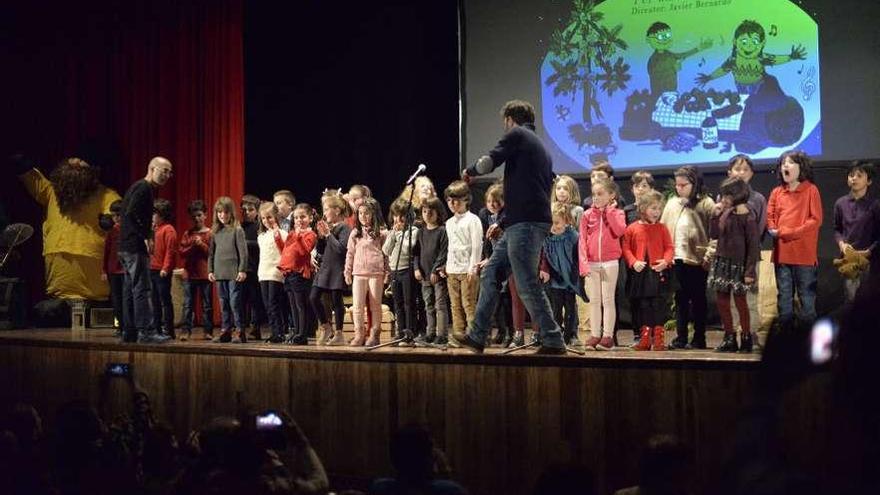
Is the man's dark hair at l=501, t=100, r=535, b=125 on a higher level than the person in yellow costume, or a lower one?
higher

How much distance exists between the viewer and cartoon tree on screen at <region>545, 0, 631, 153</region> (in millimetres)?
10609

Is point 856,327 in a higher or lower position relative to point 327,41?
lower

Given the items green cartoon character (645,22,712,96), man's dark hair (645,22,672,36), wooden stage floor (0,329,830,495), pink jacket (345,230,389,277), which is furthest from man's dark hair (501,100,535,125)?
man's dark hair (645,22,672,36)

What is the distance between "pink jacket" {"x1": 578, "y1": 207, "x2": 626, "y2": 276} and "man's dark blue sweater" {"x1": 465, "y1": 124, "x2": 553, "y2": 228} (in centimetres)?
117

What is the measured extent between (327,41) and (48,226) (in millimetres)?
3953

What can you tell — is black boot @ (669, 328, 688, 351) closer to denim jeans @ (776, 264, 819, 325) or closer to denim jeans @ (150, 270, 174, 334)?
denim jeans @ (776, 264, 819, 325)

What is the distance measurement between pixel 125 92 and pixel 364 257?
605 cm

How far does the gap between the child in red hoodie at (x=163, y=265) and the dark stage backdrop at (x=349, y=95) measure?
2.56 metres

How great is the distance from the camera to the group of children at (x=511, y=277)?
7.39 m

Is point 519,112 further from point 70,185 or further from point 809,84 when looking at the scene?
point 70,185

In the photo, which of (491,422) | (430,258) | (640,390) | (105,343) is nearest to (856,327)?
(640,390)

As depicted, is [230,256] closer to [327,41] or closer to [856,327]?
[327,41]

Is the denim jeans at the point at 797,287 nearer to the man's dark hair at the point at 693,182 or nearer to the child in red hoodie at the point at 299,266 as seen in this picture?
the man's dark hair at the point at 693,182

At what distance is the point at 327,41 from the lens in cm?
1230
